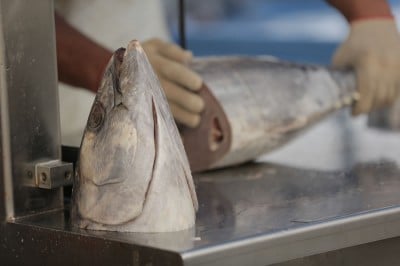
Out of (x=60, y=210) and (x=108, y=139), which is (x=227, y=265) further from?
(x=60, y=210)

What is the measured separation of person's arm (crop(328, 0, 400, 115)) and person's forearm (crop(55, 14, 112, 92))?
0.70m

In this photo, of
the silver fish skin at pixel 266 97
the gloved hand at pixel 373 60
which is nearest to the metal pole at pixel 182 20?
the silver fish skin at pixel 266 97

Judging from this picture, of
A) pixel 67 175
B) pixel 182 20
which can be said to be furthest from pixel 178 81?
pixel 67 175

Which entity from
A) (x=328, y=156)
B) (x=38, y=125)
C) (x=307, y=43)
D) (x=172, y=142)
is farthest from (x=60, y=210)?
(x=307, y=43)

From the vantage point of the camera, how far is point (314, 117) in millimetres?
2246

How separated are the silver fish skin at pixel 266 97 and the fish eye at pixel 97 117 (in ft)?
2.39

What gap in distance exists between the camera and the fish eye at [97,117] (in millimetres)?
1305

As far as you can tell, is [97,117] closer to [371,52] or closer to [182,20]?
[182,20]

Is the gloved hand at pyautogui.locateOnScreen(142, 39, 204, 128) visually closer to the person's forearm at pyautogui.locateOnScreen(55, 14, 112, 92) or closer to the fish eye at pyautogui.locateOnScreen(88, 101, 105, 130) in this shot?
the person's forearm at pyautogui.locateOnScreen(55, 14, 112, 92)

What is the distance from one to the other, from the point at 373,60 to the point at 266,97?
18.0 inches

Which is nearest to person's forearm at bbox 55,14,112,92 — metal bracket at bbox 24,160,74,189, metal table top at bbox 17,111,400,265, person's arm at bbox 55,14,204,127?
Answer: person's arm at bbox 55,14,204,127

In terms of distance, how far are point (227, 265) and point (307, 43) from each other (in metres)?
3.20

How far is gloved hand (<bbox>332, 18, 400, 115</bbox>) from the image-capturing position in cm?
242

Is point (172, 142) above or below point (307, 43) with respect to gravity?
below
